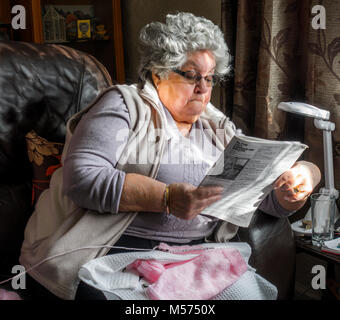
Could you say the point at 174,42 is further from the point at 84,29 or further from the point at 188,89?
the point at 84,29

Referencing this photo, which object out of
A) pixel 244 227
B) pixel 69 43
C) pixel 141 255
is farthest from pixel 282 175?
pixel 69 43

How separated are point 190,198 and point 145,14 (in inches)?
76.0

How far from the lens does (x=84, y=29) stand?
2.88 m

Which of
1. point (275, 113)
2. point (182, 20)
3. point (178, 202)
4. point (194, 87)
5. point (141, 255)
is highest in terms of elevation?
point (182, 20)

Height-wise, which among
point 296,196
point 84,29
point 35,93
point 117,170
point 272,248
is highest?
point 84,29

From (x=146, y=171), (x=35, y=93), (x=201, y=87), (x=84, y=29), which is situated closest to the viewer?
(x=146, y=171)

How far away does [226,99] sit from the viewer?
1.96 m

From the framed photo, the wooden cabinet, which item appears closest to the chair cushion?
the wooden cabinet

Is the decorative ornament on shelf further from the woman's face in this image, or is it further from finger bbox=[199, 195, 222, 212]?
finger bbox=[199, 195, 222, 212]

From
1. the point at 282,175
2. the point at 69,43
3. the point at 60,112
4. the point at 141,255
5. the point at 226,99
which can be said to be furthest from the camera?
the point at 69,43

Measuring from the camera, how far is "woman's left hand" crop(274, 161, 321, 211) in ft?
4.31

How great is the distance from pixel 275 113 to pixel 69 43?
1.69 metres

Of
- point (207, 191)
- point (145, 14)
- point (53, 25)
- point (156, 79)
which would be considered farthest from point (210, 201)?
point (53, 25)

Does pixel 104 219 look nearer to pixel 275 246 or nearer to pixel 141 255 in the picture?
pixel 141 255
